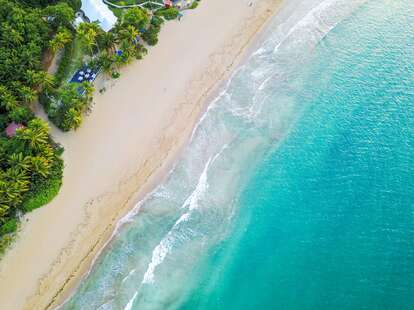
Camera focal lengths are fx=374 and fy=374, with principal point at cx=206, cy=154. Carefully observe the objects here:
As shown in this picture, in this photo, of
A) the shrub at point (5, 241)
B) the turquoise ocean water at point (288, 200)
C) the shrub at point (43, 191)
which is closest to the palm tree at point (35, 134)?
the shrub at point (43, 191)

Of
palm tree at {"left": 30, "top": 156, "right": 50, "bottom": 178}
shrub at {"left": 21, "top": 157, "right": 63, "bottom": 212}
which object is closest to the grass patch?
Result: palm tree at {"left": 30, "top": 156, "right": 50, "bottom": 178}

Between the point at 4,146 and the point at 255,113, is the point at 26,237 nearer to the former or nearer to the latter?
the point at 4,146

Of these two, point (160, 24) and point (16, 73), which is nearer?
point (16, 73)

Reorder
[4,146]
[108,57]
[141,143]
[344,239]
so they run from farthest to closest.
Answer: [108,57] → [141,143] → [4,146] → [344,239]

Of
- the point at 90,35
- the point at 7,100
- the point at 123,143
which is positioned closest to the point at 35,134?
the point at 7,100

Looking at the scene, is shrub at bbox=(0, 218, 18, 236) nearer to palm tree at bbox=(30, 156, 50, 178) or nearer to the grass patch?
palm tree at bbox=(30, 156, 50, 178)

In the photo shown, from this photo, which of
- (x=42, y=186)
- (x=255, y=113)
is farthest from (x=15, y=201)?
(x=255, y=113)

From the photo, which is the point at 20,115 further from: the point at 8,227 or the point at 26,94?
the point at 8,227
